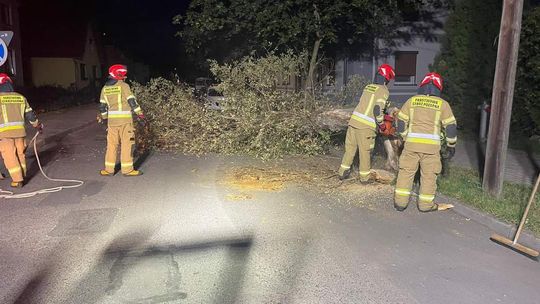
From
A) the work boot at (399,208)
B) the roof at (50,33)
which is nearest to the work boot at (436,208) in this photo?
the work boot at (399,208)

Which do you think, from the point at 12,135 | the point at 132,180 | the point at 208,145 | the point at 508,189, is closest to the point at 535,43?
the point at 508,189

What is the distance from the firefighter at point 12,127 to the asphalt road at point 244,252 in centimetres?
90

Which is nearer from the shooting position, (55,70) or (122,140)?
(122,140)

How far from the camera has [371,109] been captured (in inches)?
283

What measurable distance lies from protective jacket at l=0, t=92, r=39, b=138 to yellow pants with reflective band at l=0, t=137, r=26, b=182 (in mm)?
114

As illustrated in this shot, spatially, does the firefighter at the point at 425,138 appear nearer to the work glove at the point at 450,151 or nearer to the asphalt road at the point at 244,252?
the work glove at the point at 450,151

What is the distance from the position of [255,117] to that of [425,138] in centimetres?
421

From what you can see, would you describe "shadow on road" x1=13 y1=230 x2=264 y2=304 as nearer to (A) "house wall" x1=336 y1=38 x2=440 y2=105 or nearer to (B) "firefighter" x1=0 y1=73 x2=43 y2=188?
(B) "firefighter" x1=0 y1=73 x2=43 y2=188

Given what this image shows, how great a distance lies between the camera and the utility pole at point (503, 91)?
20.8 ft

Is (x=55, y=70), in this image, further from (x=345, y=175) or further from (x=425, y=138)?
(x=425, y=138)

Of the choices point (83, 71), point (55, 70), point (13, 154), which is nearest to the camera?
point (13, 154)

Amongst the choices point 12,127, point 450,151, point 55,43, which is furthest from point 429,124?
point 55,43

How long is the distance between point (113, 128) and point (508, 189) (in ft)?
20.6

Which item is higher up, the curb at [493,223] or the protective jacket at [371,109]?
the protective jacket at [371,109]
